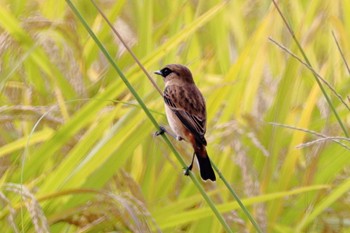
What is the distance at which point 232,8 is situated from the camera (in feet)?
14.2

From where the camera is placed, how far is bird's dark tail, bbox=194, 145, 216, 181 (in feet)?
6.95

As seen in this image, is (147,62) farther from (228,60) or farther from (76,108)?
(228,60)

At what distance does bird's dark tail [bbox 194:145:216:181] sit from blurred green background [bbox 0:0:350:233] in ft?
0.55

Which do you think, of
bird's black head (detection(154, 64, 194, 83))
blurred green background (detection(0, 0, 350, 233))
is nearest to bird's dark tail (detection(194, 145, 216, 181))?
blurred green background (detection(0, 0, 350, 233))

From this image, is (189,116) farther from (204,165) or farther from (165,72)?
(165,72)

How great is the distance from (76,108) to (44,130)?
11.0 inches

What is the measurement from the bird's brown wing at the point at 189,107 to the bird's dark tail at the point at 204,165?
0.02 metres

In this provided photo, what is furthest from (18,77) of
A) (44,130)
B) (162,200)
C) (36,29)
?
(162,200)

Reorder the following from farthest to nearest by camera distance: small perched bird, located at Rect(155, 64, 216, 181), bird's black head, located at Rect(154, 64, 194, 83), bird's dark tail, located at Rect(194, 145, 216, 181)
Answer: bird's black head, located at Rect(154, 64, 194, 83)
small perched bird, located at Rect(155, 64, 216, 181)
bird's dark tail, located at Rect(194, 145, 216, 181)

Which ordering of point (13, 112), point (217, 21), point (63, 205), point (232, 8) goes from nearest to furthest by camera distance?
point (63, 205), point (13, 112), point (217, 21), point (232, 8)

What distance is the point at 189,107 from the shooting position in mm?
2348

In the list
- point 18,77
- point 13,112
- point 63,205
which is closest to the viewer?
point 63,205


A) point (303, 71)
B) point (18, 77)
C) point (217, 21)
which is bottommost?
point (303, 71)

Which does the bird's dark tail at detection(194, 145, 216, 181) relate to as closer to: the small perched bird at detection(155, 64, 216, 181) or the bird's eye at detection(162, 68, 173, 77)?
the small perched bird at detection(155, 64, 216, 181)
